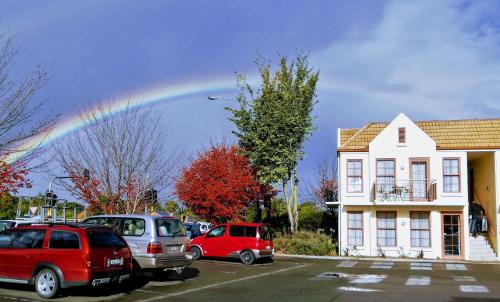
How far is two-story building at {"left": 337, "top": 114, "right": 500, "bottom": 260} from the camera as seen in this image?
91.1 ft

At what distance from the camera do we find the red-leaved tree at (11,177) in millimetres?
14672

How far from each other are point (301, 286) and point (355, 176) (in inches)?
600

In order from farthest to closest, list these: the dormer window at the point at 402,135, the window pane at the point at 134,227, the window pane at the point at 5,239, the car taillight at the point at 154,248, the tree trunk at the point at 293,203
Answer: the tree trunk at the point at 293,203
the dormer window at the point at 402,135
the window pane at the point at 134,227
the car taillight at the point at 154,248
the window pane at the point at 5,239

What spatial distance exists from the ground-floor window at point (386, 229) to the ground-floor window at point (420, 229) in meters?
0.93

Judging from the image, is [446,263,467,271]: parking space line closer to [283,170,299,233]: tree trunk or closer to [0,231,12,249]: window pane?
[283,170,299,233]: tree trunk

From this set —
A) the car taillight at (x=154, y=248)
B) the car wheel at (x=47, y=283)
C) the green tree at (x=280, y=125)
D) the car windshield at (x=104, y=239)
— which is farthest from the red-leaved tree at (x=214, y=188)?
the car wheel at (x=47, y=283)

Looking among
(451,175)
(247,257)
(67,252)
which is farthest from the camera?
(451,175)

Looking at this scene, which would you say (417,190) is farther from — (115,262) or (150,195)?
(115,262)

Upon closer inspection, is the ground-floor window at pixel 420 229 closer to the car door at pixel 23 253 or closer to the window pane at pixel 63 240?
the window pane at pixel 63 240

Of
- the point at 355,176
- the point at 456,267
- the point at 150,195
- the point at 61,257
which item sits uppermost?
the point at 355,176

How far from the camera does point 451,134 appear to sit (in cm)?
2920

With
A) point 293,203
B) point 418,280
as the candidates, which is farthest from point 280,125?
point 418,280

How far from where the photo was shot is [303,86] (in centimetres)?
3388

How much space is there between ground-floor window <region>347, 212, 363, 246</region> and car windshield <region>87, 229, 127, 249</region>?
1837 cm
